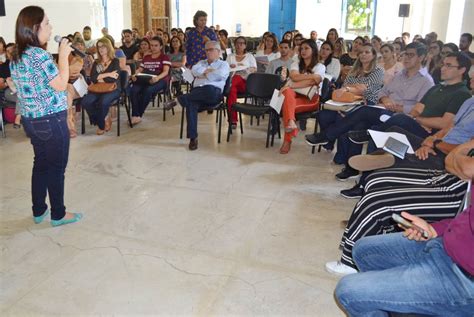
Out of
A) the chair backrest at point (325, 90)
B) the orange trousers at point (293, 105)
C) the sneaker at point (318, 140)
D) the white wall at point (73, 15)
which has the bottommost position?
the sneaker at point (318, 140)

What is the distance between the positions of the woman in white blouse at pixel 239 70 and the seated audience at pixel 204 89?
0.29 m

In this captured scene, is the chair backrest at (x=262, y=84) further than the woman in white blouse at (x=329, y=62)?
No

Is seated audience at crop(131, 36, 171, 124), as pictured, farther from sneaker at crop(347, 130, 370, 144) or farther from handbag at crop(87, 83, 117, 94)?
sneaker at crop(347, 130, 370, 144)

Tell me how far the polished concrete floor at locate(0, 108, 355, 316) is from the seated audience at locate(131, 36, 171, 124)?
151cm

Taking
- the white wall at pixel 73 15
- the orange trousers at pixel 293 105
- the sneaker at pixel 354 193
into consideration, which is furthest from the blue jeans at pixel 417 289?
the white wall at pixel 73 15

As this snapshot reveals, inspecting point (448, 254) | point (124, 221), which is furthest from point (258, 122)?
point (448, 254)

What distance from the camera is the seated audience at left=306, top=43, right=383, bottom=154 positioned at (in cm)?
418

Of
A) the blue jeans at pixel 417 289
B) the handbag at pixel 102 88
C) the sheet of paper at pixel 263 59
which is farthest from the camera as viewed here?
the sheet of paper at pixel 263 59

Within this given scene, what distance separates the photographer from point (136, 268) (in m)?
2.38

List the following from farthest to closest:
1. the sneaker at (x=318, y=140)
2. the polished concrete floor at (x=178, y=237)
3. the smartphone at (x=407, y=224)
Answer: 1. the sneaker at (x=318, y=140)
2. the polished concrete floor at (x=178, y=237)
3. the smartphone at (x=407, y=224)

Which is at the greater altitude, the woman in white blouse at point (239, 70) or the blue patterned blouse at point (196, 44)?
the blue patterned blouse at point (196, 44)

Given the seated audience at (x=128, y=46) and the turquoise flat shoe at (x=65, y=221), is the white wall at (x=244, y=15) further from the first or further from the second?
the turquoise flat shoe at (x=65, y=221)

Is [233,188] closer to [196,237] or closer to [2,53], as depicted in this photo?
[196,237]

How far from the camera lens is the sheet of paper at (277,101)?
461 cm
